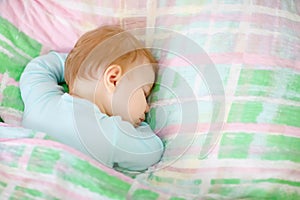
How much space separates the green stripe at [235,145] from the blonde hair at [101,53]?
246 millimetres

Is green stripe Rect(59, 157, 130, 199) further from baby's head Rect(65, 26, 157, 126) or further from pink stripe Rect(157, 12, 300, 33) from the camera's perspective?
pink stripe Rect(157, 12, 300, 33)

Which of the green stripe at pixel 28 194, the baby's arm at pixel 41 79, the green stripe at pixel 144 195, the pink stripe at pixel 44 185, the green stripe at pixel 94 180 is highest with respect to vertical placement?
the baby's arm at pixel 41 79

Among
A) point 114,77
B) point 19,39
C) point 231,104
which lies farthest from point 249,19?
point 19,39

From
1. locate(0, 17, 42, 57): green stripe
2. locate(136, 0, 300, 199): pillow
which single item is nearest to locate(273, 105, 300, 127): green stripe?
locate(136, 0, 300, 199): pillow

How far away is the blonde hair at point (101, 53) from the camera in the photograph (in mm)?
1250

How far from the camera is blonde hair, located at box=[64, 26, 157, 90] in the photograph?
1.25 metres

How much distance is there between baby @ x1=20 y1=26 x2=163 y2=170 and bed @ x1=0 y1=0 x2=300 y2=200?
36mm

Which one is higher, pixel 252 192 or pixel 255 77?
pixel 255 77

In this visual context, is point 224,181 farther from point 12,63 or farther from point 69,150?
point 12,63

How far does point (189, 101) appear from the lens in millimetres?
1237

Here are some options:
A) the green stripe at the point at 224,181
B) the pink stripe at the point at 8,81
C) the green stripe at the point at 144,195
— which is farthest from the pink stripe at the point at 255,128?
the pink stripe at the point at 8,81

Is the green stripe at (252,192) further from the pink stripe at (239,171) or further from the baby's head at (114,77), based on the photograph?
the baby's head at (114,77)

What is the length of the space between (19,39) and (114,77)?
10.8 inches

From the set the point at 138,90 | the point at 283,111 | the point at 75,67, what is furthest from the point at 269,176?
the point at 75,67
